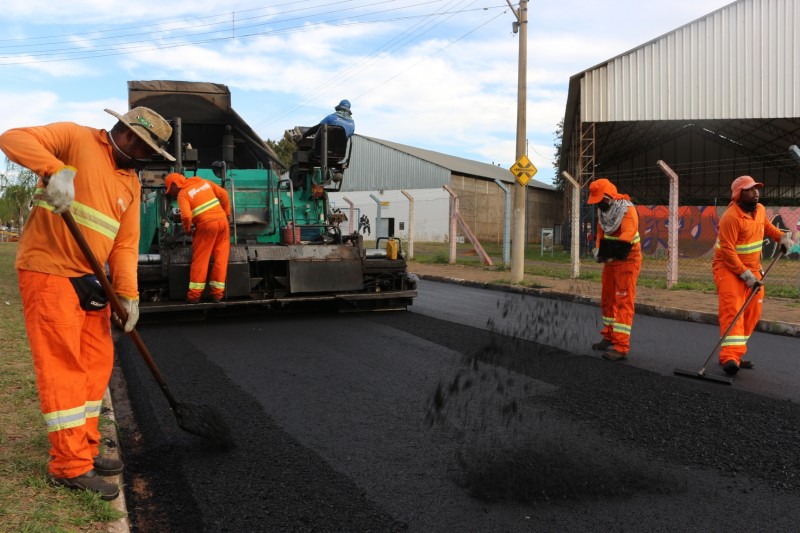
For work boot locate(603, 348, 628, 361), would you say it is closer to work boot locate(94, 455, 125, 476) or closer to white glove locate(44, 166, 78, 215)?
work boot locate(94, 455, 125, 476)

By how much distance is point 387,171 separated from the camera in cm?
3875

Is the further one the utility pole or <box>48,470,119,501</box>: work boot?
the utility pole

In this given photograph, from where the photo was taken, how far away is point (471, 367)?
5.40 m

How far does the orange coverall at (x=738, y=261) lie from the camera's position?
17.9 ft

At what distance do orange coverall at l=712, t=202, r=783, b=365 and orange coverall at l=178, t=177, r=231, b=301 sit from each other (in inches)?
191

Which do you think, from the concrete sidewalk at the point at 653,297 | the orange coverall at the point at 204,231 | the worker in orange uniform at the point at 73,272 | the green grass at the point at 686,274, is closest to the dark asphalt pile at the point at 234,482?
the worker in orange uniform at the point at 73,272

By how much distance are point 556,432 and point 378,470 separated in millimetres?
1150

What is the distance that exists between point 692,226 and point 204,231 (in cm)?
1667

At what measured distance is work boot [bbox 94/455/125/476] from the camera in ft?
9.71

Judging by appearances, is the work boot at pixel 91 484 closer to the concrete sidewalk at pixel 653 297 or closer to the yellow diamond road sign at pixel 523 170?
the concrete sidewalk at pixel 653 297

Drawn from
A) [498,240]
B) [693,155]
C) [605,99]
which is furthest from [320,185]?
[693,155]

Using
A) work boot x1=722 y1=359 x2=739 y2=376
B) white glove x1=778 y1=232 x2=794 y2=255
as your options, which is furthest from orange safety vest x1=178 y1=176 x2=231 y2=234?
white glove x1=778 y1=232 x2=794 y2=255

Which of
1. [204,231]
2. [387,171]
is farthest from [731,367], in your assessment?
[387,171]

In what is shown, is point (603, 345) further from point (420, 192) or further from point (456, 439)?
point (420, 192)
